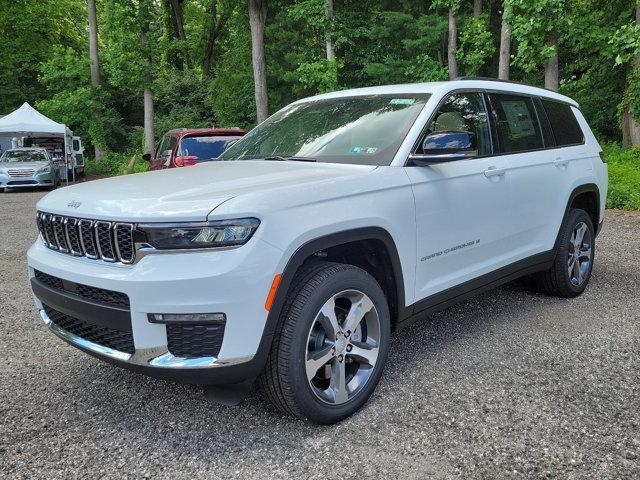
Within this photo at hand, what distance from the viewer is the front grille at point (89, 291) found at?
102 inches

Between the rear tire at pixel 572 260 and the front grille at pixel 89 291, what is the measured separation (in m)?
3.71

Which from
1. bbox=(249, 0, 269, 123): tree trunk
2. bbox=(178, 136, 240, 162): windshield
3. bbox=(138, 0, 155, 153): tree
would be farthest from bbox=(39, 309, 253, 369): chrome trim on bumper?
bbox=(138, 0, 155, 153): tree

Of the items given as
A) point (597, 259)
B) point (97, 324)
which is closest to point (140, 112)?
point (597, 259)

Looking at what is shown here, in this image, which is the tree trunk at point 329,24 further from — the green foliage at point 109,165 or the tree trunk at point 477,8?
the green foliage at point 109,165

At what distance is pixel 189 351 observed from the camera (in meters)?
2.56

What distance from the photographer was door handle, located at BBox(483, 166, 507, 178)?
391 cm

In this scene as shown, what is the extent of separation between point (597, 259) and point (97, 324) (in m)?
6.06

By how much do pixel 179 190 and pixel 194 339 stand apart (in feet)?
2.41

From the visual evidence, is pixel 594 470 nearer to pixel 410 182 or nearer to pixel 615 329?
pixel 410 182

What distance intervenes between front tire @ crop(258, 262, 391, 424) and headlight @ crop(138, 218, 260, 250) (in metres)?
0.44

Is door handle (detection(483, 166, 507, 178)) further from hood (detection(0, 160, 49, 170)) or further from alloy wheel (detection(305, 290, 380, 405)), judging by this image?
hood (detection(0, 160, 49, 170))

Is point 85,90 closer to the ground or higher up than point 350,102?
higher up

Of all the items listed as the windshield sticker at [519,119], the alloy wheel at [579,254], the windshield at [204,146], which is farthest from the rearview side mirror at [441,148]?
the windshield at [204,146]

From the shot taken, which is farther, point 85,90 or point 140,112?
point 140,112
